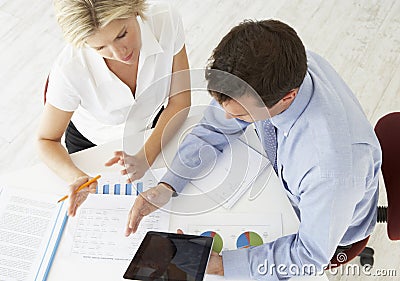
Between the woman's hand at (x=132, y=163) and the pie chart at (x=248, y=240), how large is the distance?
325mm

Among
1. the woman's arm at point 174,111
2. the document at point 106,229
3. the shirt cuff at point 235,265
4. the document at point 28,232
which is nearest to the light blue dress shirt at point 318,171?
the shirt cuff at point 235,265

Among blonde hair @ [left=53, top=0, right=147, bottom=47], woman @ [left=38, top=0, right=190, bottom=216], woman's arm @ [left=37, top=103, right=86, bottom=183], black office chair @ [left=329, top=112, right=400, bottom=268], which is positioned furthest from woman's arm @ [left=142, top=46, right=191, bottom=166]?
black office chair @ [left=329, top=112, right=400, bottom=268]

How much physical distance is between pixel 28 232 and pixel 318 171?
2.43 ft

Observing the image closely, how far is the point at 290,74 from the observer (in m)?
1.28

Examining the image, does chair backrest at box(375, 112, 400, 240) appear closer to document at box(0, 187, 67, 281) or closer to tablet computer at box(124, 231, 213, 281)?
tablet computer at box(124, 231, 213, 281)

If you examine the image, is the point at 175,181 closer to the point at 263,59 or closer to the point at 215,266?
the point at 215,266

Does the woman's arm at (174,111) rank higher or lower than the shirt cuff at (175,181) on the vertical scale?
higher

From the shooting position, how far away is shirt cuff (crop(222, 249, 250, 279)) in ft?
4.53

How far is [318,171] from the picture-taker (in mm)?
1316

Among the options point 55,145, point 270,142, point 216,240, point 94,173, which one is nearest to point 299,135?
point 270,142

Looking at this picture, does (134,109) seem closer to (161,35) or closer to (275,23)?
(161,35)

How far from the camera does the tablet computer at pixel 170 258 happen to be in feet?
4.31

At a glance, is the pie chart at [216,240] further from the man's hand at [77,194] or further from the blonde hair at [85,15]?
the blonde hair at [85,15]

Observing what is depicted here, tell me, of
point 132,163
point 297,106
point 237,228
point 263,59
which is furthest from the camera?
point 132,163
